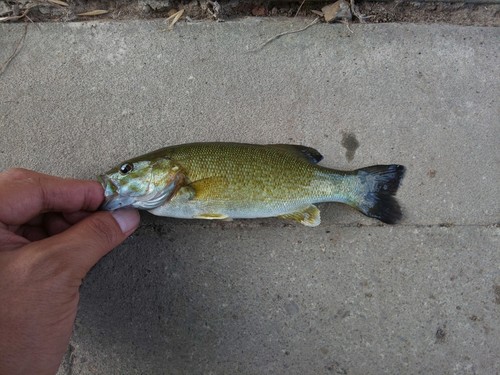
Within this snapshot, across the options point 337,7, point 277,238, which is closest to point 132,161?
point 277,238

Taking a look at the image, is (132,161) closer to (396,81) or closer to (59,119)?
(59,119)

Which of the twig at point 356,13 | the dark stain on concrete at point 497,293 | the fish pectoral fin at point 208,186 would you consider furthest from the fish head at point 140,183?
the dark stain on concrete at point 497,293

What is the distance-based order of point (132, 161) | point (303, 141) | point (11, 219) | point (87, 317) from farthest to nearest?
1. point (303, 141)
2. point (87, 317)
3. point (132, 161)
4. point (11, 219)

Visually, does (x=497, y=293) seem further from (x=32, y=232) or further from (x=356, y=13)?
(x=32, y=232)

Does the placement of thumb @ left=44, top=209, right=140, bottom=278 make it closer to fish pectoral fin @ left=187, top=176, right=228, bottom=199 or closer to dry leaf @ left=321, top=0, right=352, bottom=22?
fish pectoral fin @ left=187, top=176, right=228, bottom=199

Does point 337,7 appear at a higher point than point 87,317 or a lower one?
higher

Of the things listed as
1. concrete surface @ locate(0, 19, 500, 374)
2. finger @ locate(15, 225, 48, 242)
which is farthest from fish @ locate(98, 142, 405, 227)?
finger @ locate(15, 225, 48, 242)
